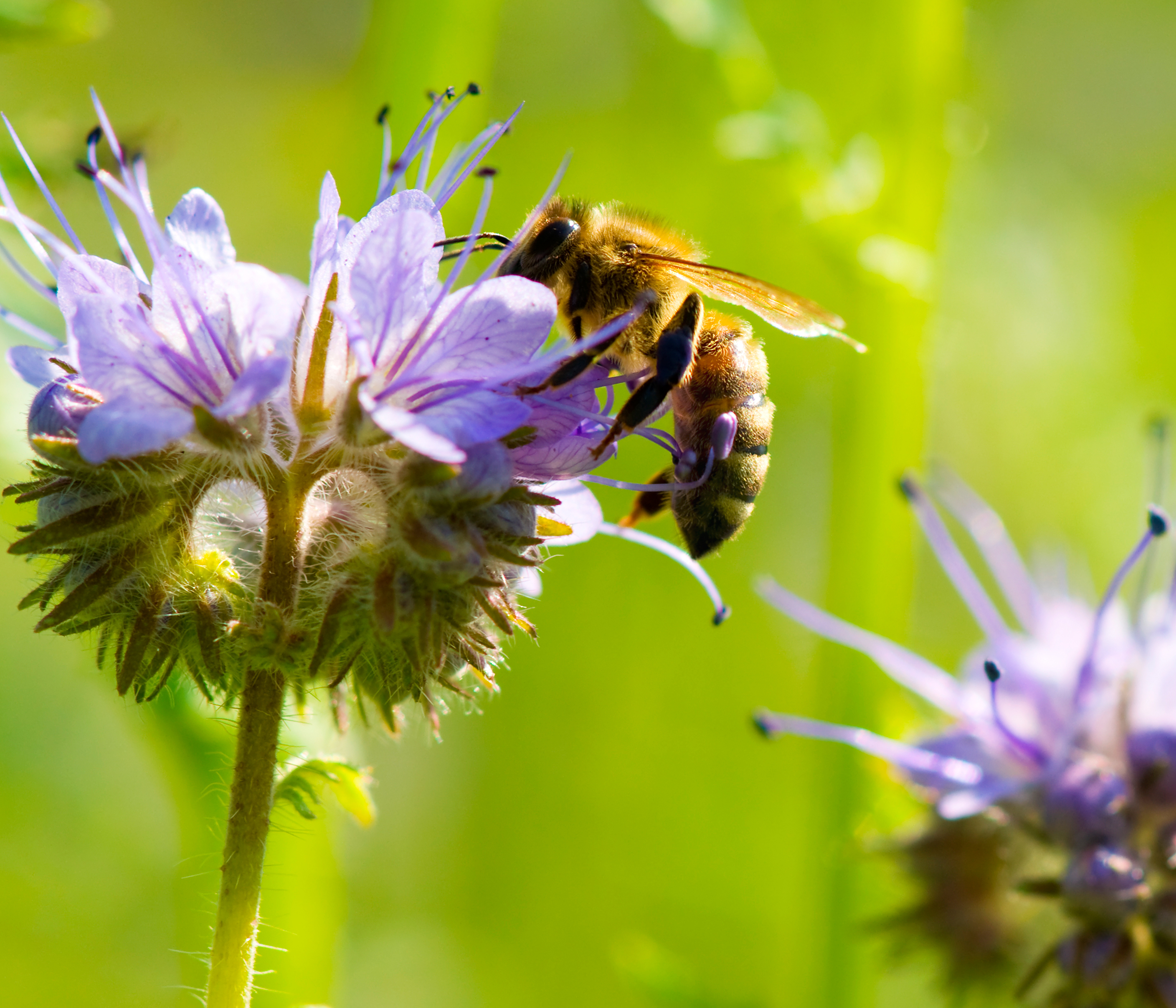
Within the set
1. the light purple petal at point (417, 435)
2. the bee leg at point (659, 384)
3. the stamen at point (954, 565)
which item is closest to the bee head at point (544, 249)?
the bee leg at point (659, 384)

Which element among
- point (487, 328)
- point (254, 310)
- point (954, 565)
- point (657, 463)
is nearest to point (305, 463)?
point (254, 310)

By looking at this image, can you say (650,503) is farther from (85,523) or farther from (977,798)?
(85,523)

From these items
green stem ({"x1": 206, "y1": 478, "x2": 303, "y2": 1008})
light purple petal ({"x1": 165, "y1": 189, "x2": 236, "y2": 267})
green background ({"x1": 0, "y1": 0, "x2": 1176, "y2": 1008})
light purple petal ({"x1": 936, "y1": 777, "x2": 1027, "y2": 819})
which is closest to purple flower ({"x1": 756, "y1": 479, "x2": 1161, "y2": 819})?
light purple petal ({"x1": 936, "y1": 777, "x2": 1027, "y2": 819})

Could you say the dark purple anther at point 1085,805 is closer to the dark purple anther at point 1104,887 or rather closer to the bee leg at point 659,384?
the dark purple anther at point 1104,887

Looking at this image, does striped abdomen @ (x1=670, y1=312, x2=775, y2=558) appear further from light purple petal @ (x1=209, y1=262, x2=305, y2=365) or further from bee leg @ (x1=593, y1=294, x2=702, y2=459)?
light purple petal @ (x1=209, y1=262, x2=305, y2=365)

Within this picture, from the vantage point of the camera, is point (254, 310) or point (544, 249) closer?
point (254, 310)

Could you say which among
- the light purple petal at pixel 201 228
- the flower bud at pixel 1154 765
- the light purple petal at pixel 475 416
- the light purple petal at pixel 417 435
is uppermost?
the light purple petal at pixel 201 228

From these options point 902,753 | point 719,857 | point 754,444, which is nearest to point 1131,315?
point 719,857

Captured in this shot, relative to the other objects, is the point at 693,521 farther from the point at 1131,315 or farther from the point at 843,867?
the point at 1131,315
